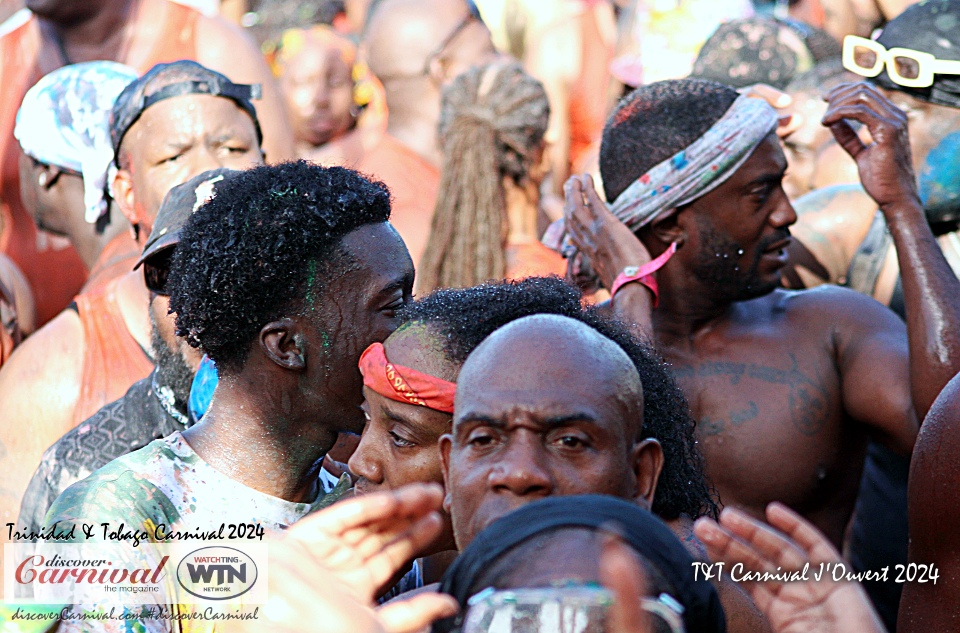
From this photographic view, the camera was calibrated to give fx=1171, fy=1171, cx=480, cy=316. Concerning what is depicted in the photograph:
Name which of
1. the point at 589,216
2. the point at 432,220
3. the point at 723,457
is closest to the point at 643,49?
the point at 432,220

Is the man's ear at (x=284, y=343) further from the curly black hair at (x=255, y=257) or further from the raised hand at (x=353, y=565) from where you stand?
the raised hand at (x=353, y=565)

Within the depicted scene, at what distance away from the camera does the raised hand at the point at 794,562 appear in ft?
5.72

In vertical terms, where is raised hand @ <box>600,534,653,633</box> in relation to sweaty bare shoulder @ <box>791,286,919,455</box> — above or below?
above

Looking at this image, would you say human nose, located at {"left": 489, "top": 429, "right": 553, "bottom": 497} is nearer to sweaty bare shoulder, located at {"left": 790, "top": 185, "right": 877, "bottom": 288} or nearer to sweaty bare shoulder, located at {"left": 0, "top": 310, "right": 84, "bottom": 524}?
sweaty bare shoulder, located at {"left": 0, "top": 310, "right": 84, "bottom": 524}

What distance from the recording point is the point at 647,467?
2.17m

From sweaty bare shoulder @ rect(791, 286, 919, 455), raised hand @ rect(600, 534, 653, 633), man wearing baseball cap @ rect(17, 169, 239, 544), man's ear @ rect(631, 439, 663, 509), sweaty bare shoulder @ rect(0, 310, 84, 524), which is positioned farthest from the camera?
sweaty bare shoulder @ rect(0, 310, 84, 524)

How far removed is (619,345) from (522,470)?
0.51m

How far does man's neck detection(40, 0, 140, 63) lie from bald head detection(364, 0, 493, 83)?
5.78 ft

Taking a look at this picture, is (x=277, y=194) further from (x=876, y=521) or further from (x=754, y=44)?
(x=754, y=44)

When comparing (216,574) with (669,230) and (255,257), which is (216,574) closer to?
(255,257)

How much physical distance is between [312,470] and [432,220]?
104 inches

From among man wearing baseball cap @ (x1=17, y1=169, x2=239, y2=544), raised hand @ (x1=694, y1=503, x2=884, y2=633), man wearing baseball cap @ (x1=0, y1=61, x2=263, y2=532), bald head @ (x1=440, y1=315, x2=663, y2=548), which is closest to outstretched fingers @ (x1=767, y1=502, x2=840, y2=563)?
raised hand @ (x1=694, y1=503, x2=884, y2=633)

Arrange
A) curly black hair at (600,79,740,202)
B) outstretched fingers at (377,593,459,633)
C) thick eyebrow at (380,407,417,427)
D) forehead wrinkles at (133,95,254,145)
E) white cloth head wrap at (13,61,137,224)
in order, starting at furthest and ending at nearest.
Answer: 1. white cloth head wrap at (13,61,137,224)
2. forehead wrinkles at (133,95,254,145)
3. curly black hair at (600,79,740,202)
4. thick eyebrow at (380,407,417,427)
5. outstretched fingers at (377,593,459,633)

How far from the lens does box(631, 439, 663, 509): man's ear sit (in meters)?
2.14
